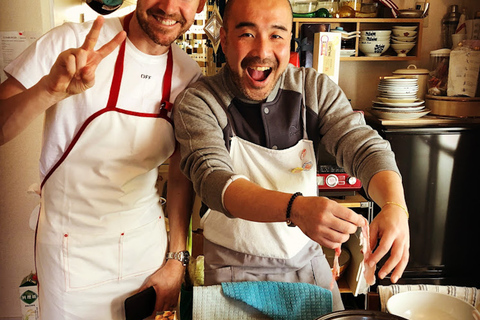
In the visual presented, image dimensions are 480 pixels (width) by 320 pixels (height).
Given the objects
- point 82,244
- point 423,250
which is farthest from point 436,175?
point 82,244

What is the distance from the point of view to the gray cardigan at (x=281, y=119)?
124cm

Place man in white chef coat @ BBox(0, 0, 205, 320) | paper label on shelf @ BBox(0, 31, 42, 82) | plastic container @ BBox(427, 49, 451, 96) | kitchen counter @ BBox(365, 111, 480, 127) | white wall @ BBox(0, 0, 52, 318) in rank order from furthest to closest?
plastic container @ BBox(427, 49, 451, 96) → kitchen counter @ BBox(365, 111, 480, 127) → white wall @ BBox(0, 0, 52, 318) → paper label on shelf @ BBox(0, 31, 42, 82) → man in white chef coat @ BBox(0, 0, 205, 320)

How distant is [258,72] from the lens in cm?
131

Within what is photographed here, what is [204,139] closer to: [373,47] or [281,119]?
[281,119]

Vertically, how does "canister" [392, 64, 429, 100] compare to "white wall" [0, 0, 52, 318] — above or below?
above

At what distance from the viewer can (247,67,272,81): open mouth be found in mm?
1300

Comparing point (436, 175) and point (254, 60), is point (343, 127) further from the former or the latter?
point (436, 175)

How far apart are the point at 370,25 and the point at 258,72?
2.15 meters

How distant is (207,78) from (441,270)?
2.10m

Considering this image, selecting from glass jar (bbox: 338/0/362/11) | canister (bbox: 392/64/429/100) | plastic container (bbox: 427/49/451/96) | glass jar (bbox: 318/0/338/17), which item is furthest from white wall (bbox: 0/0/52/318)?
plastic container (bbox: 427/49/451/96)

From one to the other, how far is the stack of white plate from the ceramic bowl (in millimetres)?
379

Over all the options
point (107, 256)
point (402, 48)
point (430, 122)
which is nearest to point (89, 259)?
point (107, 256)

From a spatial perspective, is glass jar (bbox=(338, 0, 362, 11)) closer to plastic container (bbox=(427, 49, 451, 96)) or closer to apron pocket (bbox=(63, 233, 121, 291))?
plastic container (bbox=(427, 49, 451, 96))

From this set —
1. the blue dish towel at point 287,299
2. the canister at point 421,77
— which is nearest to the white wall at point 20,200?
the blue dish towel at point 287,299
